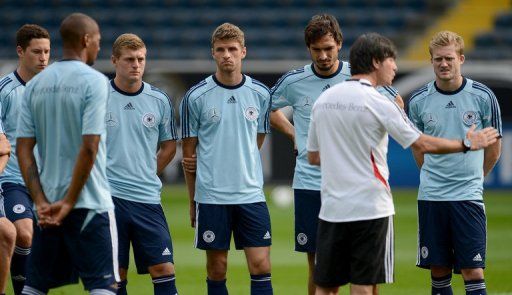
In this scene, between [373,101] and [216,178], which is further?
[216,178]

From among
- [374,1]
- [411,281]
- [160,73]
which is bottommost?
[411,281]

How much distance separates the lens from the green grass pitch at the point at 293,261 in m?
9.22

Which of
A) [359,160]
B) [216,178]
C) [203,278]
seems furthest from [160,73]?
[359,160]

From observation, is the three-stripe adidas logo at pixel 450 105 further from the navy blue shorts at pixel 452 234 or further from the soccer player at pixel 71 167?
the soccer player at pixel 71 167

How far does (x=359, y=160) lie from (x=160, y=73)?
1283 centimetres

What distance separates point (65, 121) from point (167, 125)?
1.86m

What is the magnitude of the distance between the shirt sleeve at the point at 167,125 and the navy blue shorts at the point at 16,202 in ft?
4.12

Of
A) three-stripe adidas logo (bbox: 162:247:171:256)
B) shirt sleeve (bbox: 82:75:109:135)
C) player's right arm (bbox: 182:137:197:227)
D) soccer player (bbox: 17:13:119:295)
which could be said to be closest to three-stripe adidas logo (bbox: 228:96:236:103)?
player's right arm (bbox: 182:137:197:227)

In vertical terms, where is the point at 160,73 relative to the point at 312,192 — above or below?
above

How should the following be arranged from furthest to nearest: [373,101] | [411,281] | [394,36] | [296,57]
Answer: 1. [394,36]
2. [296,57]
3. [411,281]
4. [373,101]

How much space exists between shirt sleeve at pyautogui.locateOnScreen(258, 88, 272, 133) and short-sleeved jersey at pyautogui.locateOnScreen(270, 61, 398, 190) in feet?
0.57

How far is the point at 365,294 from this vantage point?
19.2ft

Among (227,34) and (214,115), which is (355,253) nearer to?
(214,115)

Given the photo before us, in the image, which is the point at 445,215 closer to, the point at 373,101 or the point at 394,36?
the point at 373,101
